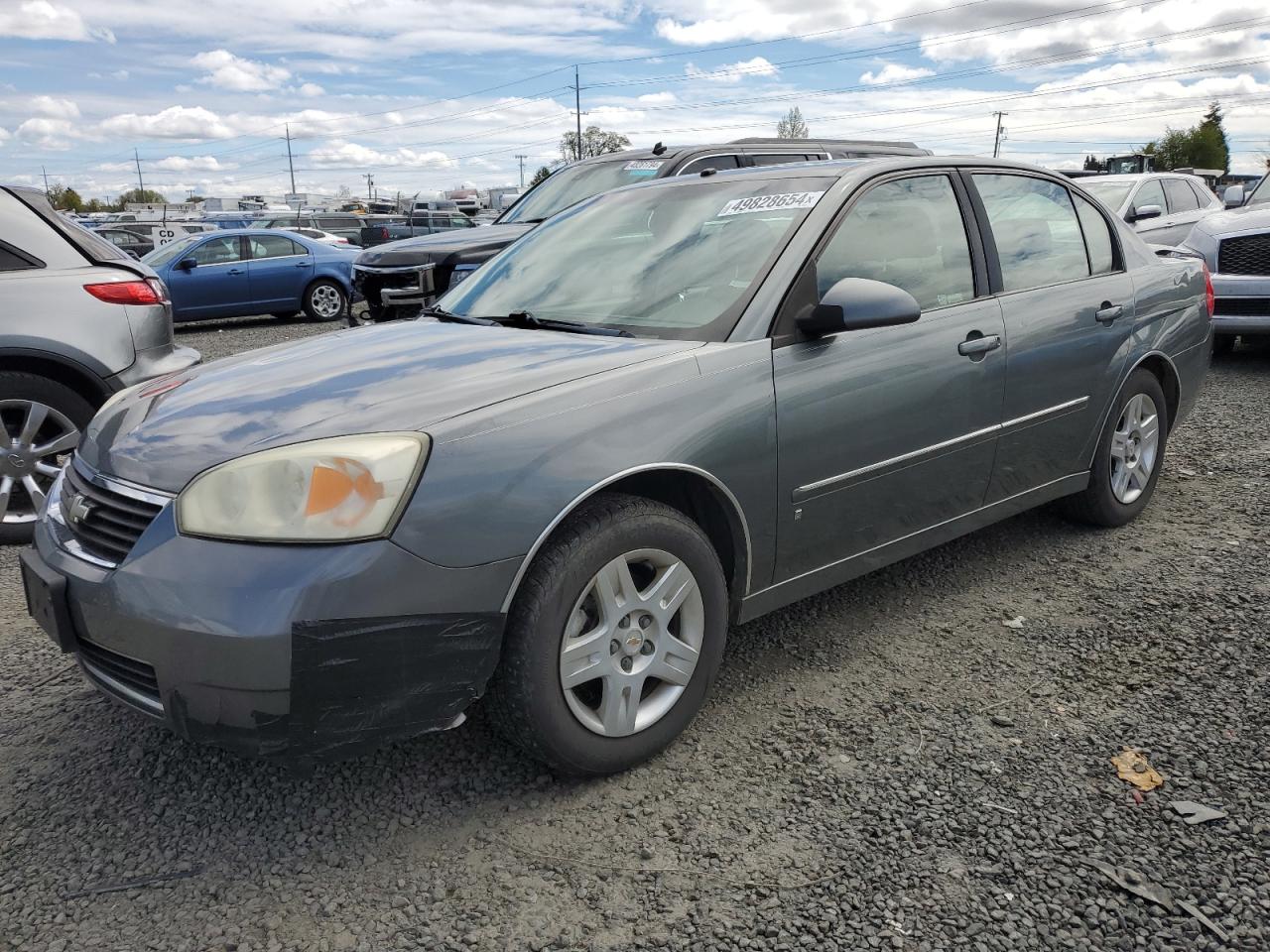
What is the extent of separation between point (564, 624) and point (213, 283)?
44.9 ft

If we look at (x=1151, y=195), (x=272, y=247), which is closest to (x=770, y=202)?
(x=1151, y=195)

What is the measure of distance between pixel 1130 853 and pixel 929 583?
5.86 feet

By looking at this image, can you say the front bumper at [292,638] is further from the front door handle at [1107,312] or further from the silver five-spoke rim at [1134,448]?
the silver five-spoke rim at [1134,448]

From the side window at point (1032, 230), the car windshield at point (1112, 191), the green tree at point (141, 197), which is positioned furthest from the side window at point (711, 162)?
the green tree at point (141, 197)

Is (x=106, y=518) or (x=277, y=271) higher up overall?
(x=277, y=271)

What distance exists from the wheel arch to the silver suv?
328cm

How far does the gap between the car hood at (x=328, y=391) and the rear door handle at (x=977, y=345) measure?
3.82 ft

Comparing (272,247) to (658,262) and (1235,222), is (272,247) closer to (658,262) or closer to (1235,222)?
(1235,222)

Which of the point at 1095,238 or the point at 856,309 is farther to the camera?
the point at 1095,238

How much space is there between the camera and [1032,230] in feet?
13.3

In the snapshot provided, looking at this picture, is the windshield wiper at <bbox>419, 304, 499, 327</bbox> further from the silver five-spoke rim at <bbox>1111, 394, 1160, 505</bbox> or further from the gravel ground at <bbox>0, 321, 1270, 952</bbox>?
the silver five-spoke rim at <bbox>1111, 394, 1160, 505</bbox>

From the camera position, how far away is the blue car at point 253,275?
14.3 meters

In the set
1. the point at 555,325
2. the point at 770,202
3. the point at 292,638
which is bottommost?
the point at 292,638

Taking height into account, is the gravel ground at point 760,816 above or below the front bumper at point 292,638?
below
